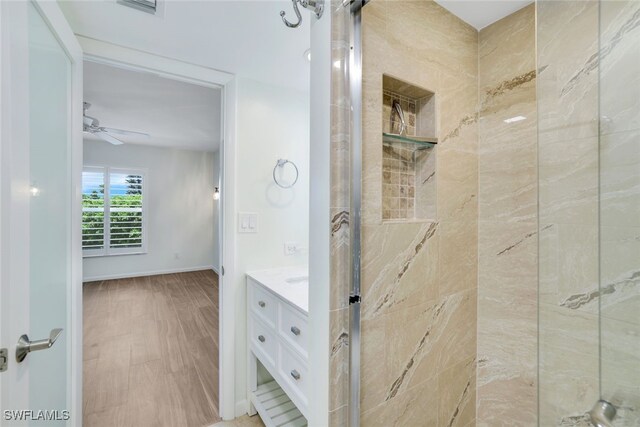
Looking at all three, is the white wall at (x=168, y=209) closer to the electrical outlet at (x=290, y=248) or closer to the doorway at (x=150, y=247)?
the doorway at (x=150, y=247)

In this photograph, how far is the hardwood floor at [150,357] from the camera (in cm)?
185

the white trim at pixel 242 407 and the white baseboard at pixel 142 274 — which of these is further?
the white baseboard at pixel 142 274

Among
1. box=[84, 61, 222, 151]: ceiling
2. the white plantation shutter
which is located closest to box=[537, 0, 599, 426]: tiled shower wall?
box=[84, 61, 222, 151]: ceiling

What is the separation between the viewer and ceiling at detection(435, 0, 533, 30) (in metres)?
1.22

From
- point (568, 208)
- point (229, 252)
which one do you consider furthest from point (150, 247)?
point (568, 208)

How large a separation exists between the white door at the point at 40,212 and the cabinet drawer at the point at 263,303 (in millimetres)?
888

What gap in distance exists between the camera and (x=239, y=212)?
186cm

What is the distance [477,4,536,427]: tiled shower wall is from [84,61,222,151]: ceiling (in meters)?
2.21

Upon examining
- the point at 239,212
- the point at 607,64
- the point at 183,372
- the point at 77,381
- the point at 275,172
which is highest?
the point at 607,64

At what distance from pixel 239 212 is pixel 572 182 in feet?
5.57

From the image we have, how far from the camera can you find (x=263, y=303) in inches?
65.4

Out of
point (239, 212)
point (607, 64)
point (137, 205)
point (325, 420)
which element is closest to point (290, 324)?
point (325, 420)

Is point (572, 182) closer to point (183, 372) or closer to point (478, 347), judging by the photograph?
point (478, 347)

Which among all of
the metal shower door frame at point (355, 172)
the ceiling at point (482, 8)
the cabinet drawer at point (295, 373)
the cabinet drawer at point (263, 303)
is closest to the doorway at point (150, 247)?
the cabinet drawer at point (263, 303)
